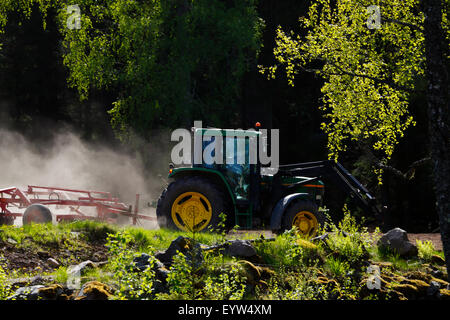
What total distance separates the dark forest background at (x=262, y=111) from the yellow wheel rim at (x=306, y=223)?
6.60m

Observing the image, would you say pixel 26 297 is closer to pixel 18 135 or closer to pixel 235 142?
pixel 235 142

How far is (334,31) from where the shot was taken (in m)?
13.4

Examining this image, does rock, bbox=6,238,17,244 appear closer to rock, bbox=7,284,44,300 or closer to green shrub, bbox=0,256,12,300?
green shrub, bbox=0,256,12,300

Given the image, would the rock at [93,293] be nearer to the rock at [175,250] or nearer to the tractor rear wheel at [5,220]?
the rock at [175,250]

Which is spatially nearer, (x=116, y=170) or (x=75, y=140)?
(x=116, y=170)

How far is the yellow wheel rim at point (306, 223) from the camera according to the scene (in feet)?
39.5

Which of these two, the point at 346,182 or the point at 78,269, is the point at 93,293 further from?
the point at 346,182

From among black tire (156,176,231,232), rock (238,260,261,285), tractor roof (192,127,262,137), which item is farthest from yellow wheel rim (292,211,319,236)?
rock (238,260,261,285)

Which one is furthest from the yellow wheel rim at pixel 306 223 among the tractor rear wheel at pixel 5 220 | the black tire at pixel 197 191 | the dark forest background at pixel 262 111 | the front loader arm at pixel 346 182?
the tractor rear wheel at pixel 5 220

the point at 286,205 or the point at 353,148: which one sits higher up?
the point at 353,148

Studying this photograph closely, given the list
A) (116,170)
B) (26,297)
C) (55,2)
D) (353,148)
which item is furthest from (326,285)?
(116,170)

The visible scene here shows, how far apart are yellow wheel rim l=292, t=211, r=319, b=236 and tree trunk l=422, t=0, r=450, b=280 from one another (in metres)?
4.12

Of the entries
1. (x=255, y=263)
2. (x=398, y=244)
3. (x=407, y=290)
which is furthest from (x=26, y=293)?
(x=398, y=244)

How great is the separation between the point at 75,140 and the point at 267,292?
66.6 feet
